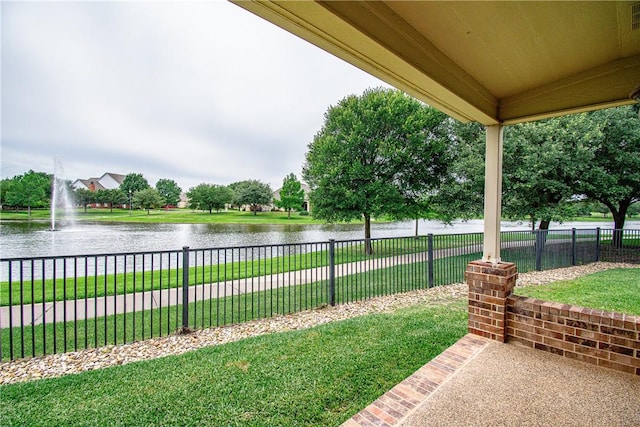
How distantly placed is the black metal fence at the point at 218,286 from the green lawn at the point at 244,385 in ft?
3.17

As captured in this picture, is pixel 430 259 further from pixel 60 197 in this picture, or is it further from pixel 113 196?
pixel 113 196

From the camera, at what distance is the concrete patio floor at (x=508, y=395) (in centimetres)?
183

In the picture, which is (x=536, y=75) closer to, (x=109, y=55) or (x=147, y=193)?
(x=109, y=55)

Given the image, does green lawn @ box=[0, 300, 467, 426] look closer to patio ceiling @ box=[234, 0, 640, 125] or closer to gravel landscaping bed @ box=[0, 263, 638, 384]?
gravel landscaping bed @ box=[0, 263, 638, 384]

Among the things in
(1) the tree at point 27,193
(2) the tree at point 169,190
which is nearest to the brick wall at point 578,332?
(1) the tree at point 27,193

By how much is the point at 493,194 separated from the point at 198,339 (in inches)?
152

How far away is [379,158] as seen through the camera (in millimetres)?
11281

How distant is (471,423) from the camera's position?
1.79 metres

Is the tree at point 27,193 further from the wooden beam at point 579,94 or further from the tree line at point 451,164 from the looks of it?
the wooden beam at point 579,94

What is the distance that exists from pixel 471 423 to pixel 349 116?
10575 mm

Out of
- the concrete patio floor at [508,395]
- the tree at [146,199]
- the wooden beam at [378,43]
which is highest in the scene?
the tree at [146,199]

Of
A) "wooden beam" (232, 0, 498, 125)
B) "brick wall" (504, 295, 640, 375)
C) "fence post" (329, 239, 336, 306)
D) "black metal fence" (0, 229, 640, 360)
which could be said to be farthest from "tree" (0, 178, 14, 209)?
"brick wall" (504, 295, 640, 375)

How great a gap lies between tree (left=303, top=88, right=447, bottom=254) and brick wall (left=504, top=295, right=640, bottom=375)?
315 inches

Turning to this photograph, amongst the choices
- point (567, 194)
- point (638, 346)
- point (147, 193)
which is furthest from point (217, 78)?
point (147, 193)
